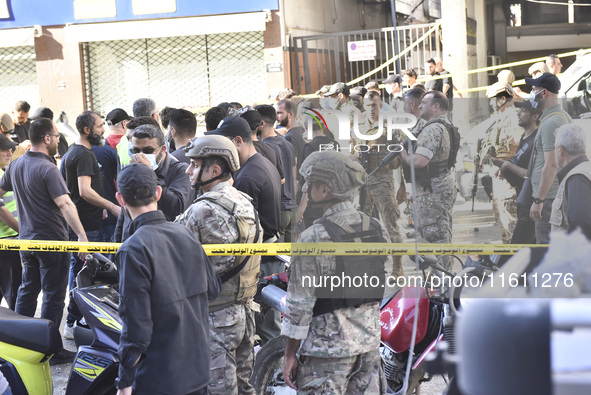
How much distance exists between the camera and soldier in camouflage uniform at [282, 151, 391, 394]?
3373 mm

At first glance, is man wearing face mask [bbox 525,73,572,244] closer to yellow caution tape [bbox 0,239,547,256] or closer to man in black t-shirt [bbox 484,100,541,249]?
man in black t-shirt [bbox 484,100,541,249]

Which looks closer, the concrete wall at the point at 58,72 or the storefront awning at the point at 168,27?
the storefront awning at the point at 168,27

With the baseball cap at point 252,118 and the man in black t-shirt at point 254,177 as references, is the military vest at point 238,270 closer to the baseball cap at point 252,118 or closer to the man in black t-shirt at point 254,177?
the man in black t-shirt at point 254,177

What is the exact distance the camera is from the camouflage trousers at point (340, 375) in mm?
3537

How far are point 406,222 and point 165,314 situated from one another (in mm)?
1354

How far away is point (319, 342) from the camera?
351cm

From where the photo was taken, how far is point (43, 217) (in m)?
5.81

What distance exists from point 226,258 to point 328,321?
794mm

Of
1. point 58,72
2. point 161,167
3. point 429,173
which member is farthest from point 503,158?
point 58,72

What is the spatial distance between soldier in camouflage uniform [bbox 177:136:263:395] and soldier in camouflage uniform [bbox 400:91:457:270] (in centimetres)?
94

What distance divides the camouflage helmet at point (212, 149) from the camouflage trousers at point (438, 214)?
1066 millimetres

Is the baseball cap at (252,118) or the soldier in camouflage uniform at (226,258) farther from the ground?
the baseball cap at (252,118)

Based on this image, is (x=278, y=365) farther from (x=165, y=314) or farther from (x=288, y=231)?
(x=288, y=231)

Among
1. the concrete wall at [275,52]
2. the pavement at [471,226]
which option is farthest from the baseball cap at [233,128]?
the concrete wall at [275,52]
